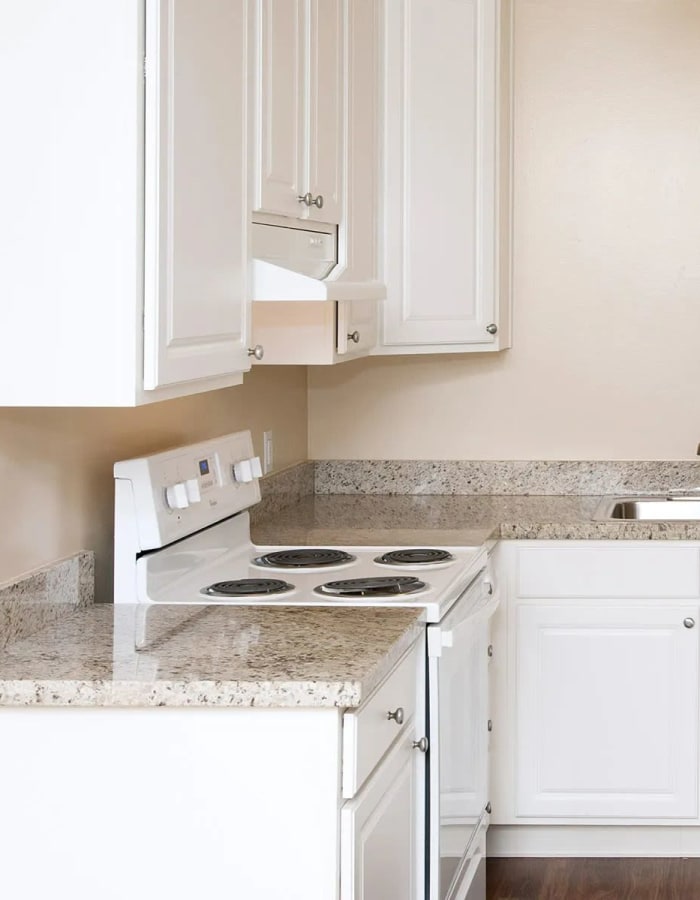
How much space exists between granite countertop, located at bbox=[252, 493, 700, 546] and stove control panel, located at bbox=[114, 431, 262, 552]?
0.27 meters

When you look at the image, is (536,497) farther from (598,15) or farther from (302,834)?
(302,834)

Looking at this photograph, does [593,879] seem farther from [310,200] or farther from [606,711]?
[310,200]

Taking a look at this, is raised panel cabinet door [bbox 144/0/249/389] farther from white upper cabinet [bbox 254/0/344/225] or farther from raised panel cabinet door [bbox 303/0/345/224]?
raised panel cabinet door [bbox 303/0/345/224]

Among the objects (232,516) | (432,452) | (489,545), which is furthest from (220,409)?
(432,452)

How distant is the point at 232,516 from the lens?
10.1 feet

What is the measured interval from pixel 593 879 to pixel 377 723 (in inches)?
67.3

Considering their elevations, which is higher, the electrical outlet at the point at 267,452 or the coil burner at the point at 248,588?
the electrical outlet at the point at 267,452

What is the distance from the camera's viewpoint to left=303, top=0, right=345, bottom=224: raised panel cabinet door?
2.81 m

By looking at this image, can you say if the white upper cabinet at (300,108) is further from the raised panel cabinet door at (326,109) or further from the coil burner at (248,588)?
the coil burner at (248,588)

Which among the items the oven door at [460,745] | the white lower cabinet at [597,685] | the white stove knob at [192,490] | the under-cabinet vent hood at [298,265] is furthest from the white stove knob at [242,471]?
the white lower cabinet at [597,685]

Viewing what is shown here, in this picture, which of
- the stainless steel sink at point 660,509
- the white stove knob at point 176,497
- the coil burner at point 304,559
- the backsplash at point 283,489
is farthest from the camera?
the stainless steel sink at point 660,509

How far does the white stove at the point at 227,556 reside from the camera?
2455 millimetres

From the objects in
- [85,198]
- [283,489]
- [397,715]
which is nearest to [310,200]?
[85,198]

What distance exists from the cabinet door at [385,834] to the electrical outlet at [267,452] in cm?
149
